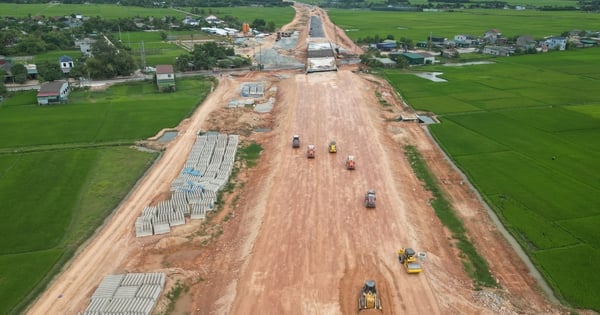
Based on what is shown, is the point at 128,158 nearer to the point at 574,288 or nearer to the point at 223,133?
the point at 223,133

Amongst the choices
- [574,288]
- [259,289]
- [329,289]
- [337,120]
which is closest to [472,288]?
[574,288]

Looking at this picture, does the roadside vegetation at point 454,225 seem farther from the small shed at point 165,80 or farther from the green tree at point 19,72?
the green tree at point 19,72

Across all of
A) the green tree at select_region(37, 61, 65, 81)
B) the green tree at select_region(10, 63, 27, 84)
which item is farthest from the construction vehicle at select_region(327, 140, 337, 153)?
the green tree at select_region(10, 63, 27, 84)

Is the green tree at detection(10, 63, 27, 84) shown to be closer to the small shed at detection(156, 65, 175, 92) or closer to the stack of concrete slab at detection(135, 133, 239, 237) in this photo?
the small shed at detection(156, 65, 175, 92)

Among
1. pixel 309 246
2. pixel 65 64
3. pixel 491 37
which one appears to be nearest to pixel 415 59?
pixel 491 37

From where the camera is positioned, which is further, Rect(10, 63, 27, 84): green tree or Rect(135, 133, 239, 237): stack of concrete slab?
Rect(10, 63, 27, 84): green tree

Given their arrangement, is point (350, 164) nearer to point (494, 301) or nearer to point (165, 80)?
point (494, 301)

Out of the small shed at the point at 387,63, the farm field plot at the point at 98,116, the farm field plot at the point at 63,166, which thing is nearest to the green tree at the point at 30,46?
the farm field plot at the point at 63,166
